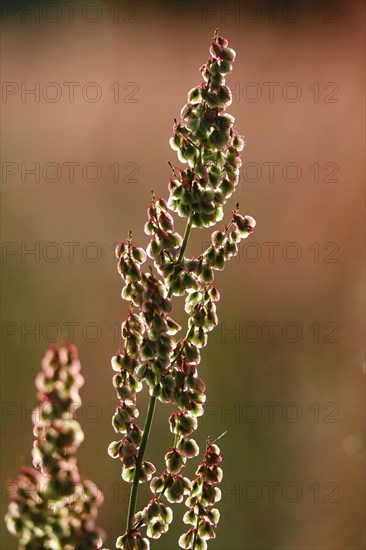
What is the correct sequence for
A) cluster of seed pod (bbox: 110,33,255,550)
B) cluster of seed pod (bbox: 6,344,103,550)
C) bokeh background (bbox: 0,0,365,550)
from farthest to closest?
bokeh background (bbox: 0,0,365,550) < cluster of seed pod (bbox: 110,33,255,550) < cluster of seed pod (bbox: 6,344,103,550)

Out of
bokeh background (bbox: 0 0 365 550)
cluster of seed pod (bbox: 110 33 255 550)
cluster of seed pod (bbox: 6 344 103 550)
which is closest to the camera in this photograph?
cluster of seed pod (bbox: 6 344 103 550)

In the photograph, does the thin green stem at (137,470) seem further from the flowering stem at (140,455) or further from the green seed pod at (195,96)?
the green seed pod at (195,96)

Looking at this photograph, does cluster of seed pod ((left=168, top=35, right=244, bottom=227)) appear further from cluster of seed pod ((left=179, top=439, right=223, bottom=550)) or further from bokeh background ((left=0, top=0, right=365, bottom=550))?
bokeh background ((left=0, top=0, right=365, bottom=550))

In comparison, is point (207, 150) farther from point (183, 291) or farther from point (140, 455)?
point (140, 455)

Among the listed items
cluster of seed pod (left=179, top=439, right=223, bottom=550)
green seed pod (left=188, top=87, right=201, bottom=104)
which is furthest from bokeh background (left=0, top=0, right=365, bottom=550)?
green seed pod (left=188, top=87, right=201, bottom=104)

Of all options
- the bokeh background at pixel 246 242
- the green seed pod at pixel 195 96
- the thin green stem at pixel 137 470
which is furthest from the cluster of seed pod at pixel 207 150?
the bokeh background at pixel 246 242

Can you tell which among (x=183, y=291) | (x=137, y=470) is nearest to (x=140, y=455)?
(x=137, y=470)

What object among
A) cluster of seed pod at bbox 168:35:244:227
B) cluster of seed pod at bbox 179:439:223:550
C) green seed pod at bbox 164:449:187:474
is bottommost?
cluster of seed pod at bbox 179:439:223:550
